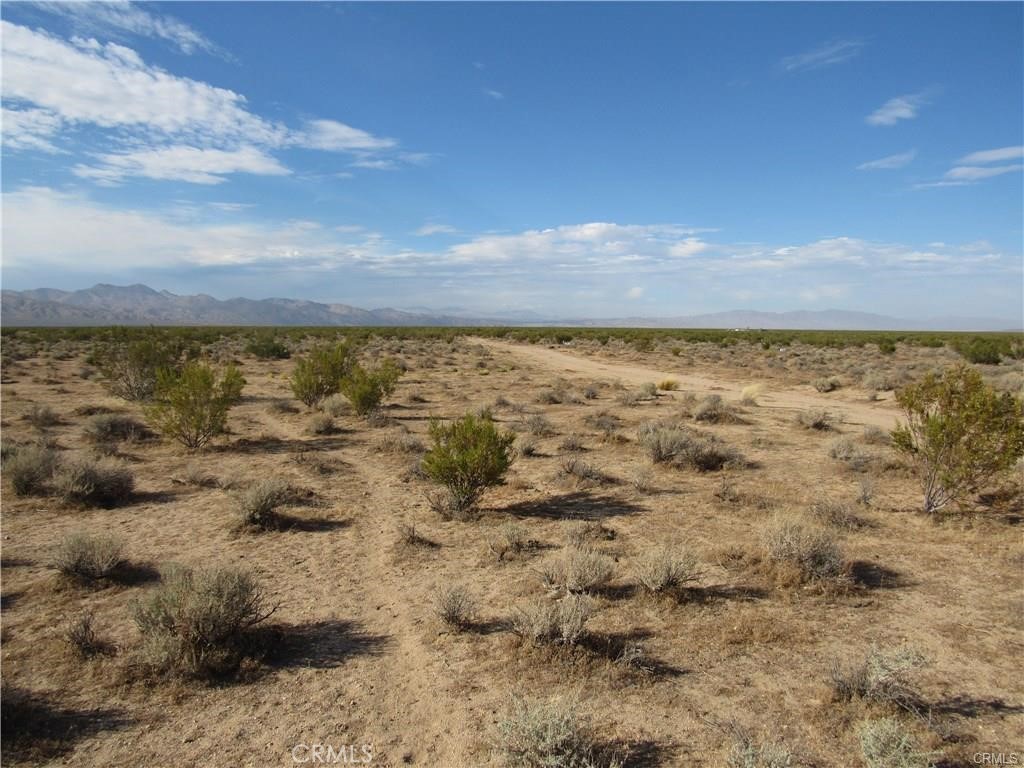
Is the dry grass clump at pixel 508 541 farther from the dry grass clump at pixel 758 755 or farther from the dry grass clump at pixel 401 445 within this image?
the dry grass clump at pixel 401 445

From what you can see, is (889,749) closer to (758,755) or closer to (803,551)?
(758,755)

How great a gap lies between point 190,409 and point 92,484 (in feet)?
12.6

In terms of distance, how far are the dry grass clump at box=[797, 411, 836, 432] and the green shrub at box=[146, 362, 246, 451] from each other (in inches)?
609

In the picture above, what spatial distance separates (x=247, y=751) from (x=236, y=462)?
9017 millimetres

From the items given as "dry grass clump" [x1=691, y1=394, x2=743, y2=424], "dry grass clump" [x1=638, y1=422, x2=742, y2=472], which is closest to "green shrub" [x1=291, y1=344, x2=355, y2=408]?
"dry grass clump" [x1=638, y1=422, x2=742, y2=472]

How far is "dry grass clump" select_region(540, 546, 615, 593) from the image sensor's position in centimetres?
621

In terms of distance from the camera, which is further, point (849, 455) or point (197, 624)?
point (849, 455)

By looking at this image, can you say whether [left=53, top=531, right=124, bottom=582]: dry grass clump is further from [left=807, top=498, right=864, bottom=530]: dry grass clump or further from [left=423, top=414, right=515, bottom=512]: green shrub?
[left=807, top=498, right=864, bottom=530]: dry grass clump

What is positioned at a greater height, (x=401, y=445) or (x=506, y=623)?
(x=401, y=445)

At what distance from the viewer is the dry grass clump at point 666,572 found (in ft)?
20.2

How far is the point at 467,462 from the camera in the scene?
8.83m

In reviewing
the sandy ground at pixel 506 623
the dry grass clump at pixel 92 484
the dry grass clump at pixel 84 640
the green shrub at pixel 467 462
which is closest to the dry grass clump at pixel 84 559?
the sandy ground at pixel 506 623

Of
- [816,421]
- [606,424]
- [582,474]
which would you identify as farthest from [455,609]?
[816,421]

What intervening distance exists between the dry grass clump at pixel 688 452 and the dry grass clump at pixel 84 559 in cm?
948
